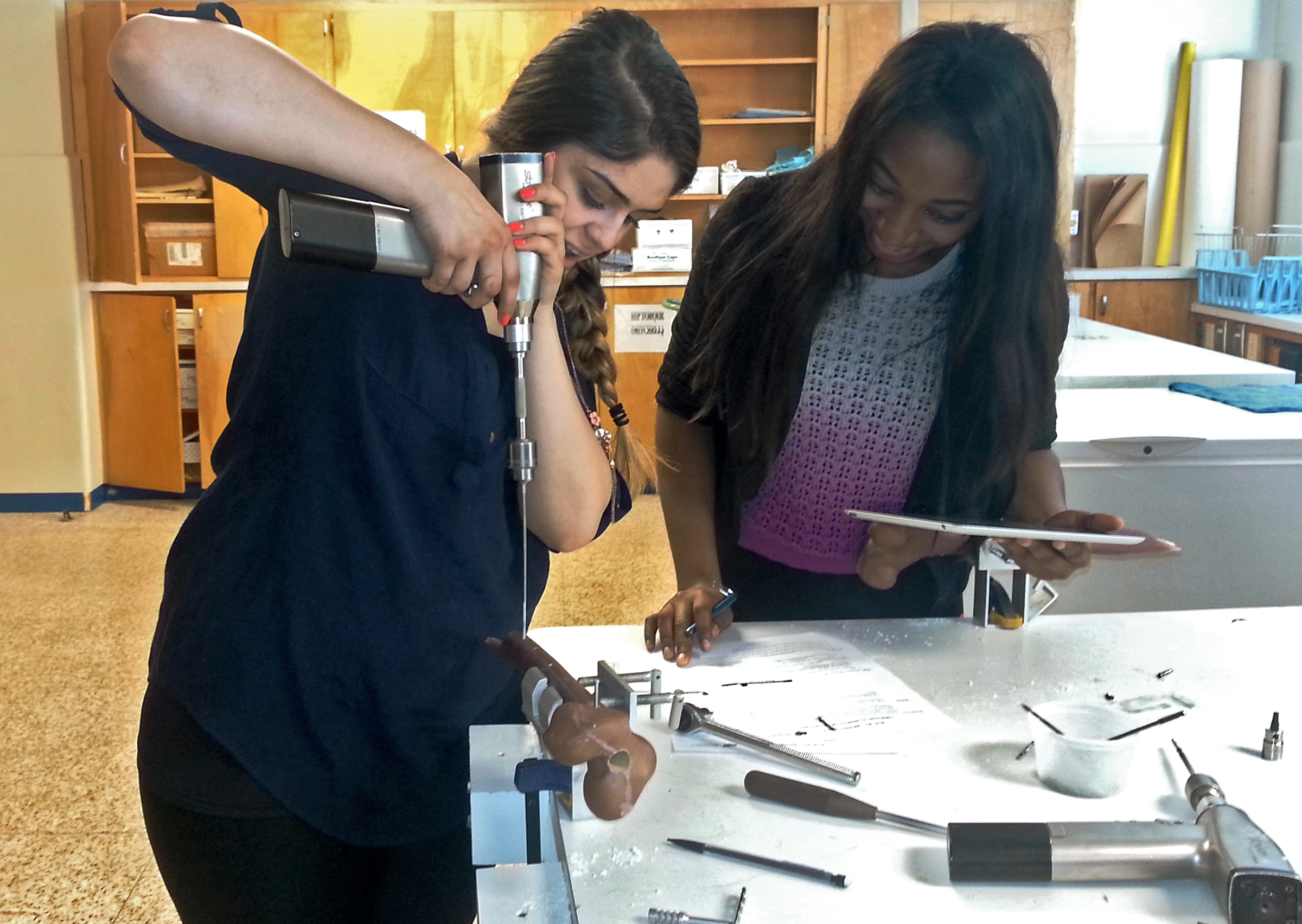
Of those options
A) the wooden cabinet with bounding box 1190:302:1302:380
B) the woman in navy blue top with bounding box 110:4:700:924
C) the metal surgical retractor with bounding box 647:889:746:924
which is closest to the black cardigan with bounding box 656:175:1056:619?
Answer: the woman in navy blue top with bounding box 110:4:700:924

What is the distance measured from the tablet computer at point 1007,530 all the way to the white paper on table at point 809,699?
155 mm

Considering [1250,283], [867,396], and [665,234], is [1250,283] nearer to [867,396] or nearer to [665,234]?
[665,234]

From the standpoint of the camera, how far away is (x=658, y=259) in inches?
181

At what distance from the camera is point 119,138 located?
14.4 ft

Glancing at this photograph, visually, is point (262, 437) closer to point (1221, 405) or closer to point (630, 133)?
point (630, 133)

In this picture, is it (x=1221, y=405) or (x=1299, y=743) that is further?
(x=1221, y=405)

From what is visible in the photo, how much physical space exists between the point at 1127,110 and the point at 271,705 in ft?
17.5

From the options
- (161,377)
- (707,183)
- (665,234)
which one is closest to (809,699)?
(665,234)

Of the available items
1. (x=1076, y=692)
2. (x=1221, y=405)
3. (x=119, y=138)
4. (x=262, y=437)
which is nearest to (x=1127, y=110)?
(x=1221, y=405)

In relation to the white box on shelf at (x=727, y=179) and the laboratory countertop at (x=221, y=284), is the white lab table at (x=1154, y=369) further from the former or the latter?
the white box on shelf at (x=727, y=179)

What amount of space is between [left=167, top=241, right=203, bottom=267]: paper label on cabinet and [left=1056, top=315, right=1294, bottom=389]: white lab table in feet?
11.1

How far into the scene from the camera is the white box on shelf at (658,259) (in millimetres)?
4602

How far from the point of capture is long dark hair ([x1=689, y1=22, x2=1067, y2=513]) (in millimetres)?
1227

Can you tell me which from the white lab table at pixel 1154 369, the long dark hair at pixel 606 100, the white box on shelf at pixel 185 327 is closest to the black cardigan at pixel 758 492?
the long dark hair at pixel 606 100
